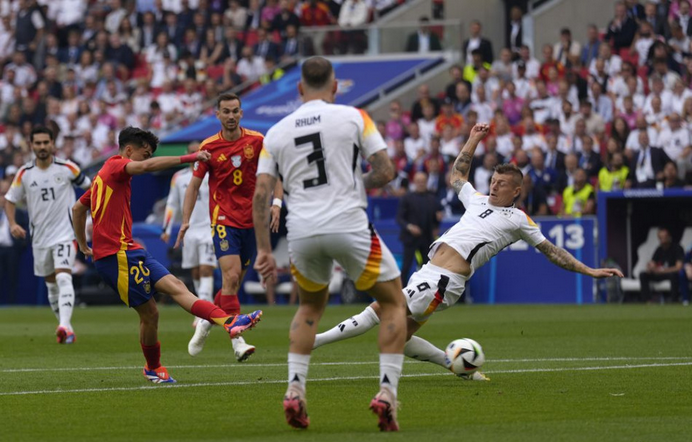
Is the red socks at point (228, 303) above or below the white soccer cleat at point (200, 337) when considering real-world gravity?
above

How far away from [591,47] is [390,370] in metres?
21.1

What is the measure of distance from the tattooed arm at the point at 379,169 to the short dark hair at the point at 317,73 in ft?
1.75

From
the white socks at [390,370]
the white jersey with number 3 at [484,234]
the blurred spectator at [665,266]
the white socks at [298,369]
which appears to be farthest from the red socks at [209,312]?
the blurred spectator at [665,266]

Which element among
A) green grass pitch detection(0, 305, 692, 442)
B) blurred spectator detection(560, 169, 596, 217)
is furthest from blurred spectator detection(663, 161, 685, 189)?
green grass pitch detection(0, 305, 692, 442)

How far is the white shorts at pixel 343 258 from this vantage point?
7.84m

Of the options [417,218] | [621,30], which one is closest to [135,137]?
[417,218]

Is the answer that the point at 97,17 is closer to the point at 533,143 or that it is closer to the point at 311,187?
the point at 533,143

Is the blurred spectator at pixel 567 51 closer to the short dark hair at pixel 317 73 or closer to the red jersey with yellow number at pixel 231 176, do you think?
the red jersey with yellow number at pixel 231 176

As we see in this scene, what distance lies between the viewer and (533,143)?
2620cm

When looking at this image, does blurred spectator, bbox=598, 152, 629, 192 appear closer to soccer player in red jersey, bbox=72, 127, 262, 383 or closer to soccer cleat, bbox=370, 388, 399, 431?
soccer player in red jersey, bbox=72, 127, 262, 383

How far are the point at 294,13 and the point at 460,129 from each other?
7434mm

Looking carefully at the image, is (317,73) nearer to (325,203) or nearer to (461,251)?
(325,203)

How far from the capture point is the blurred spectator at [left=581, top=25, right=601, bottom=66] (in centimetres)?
2762

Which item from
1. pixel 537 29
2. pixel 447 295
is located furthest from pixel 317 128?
pixel 537 29
